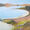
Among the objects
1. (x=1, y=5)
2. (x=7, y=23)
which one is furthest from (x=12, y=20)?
(x=1, y=5)

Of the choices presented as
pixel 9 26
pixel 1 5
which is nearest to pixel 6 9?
pixel 1 5

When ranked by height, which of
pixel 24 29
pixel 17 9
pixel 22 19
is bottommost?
pixel 24 29

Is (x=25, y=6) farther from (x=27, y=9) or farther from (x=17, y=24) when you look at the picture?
(x=17, y=24)

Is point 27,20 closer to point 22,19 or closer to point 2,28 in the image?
point 22,19

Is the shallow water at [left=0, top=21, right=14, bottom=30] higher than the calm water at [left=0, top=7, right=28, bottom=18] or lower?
lower

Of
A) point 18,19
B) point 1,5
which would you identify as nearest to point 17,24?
point 18,19

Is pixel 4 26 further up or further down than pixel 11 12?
further down

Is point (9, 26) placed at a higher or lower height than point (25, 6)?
lower

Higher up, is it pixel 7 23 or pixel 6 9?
pixel 6 9

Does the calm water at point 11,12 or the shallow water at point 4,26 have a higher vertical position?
the calm water at point 11,12
